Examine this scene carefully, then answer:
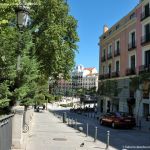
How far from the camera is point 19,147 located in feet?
43.1

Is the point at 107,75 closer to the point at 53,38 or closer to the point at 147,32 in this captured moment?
the point at 147,32

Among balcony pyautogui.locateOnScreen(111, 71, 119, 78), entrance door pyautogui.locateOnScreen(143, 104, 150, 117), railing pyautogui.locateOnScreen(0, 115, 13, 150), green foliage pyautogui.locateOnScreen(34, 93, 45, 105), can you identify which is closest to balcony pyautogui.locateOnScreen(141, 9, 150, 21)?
entrance door pyautogui.locateOnScreen(143, 104, 150, 117)

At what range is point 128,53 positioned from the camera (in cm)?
4650

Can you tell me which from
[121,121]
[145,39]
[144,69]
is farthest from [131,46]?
[121,121]

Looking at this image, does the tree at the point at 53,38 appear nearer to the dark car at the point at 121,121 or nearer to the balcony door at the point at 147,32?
the dark car at the point at 121,121

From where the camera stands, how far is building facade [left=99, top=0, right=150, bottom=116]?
135 ft

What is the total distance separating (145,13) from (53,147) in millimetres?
30489

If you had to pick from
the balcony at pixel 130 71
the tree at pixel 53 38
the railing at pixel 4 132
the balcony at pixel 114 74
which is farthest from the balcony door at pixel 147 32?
the railing at pixel 4 132

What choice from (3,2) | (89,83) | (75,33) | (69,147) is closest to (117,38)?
(75,33)

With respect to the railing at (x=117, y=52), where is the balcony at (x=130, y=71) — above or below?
below

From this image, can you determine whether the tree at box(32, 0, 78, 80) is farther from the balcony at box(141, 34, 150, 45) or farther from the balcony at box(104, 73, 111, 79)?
the balcony at box(104, 73, 111, 79)

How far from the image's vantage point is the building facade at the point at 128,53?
41.2 metres

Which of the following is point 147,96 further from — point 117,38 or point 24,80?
point 24,80

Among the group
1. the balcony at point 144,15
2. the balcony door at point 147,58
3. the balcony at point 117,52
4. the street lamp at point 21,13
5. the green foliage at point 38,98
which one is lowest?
the green foliage at point 38,98
